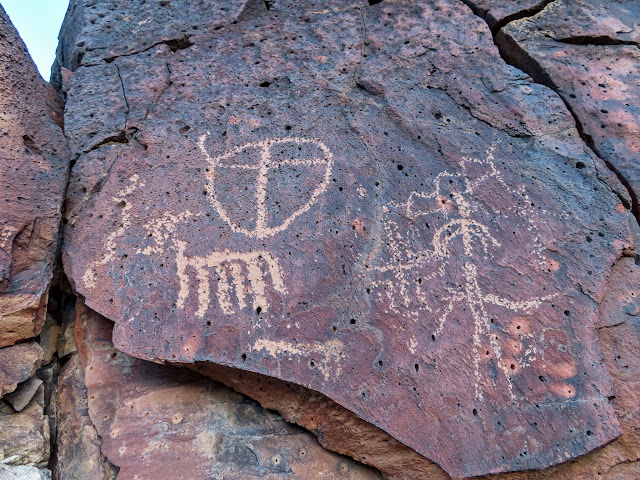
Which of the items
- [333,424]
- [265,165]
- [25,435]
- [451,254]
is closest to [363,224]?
[451,254]

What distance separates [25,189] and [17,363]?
67cm

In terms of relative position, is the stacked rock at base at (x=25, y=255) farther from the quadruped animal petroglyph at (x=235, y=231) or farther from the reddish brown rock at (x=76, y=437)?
the quadruped animal petroglyph at (x=235, y=231)

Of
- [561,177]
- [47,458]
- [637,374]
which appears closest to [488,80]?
[561,177]

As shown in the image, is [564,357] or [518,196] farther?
[518,196]

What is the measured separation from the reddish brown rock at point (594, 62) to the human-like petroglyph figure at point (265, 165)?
1228mm

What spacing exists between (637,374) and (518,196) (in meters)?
0.81

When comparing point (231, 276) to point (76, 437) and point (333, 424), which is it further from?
point (76, 437)

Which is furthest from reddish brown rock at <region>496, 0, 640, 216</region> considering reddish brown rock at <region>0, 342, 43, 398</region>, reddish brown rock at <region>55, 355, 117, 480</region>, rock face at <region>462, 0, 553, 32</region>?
reddish brown rock at <region>0, 342, 43, 398</region>

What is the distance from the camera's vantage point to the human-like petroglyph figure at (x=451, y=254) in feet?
6.28

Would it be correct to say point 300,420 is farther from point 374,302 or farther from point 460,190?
point 460,190

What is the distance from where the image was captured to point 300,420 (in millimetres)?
1930

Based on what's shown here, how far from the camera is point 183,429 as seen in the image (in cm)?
189

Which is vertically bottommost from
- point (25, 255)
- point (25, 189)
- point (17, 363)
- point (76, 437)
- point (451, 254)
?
point (76, 437)

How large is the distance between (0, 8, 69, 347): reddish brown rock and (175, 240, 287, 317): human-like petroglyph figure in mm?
535
